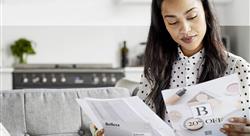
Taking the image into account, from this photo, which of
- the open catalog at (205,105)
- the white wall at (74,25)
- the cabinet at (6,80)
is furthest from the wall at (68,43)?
the open catalog at (205,105)

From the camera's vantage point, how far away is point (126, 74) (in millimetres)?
4727

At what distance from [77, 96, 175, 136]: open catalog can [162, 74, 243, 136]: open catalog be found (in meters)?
0.06

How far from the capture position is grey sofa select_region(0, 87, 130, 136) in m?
2.08

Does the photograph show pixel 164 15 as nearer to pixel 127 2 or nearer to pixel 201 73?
pixel 201 73

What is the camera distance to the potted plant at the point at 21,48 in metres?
4.95

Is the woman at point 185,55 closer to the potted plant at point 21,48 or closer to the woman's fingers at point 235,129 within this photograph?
the woman's fingers at point 235,129

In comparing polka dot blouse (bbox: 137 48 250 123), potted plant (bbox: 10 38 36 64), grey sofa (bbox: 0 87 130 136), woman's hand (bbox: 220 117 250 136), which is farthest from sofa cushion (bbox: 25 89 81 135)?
potted plant (bbox: 10 38 36 64)

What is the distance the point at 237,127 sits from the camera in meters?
1.30

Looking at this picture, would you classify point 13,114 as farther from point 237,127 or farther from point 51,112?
point 237,127

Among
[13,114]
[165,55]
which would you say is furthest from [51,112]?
[165,55]

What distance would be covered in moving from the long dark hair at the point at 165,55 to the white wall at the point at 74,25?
345 centimetres

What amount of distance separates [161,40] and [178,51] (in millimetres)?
78

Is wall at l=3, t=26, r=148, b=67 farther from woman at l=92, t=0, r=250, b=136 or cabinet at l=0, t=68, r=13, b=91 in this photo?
woman at l=92, t=0, r=250, b=136

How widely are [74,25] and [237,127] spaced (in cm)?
397
